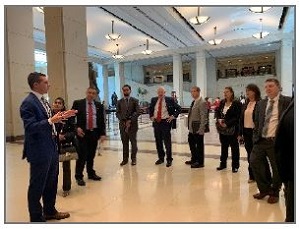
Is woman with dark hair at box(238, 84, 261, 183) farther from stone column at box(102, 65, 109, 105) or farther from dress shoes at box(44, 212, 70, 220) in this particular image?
stone column at box(102, 65, 109, 105)

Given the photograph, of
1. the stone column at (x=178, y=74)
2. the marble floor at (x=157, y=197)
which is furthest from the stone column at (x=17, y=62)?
the stone column at (x=178, y=74)

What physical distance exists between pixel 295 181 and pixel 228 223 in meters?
0.89

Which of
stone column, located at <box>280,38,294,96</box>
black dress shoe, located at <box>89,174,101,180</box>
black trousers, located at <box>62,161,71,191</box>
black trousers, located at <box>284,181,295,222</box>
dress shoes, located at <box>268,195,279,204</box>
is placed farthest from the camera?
stone column, located at <box>280,38,294,96</box>

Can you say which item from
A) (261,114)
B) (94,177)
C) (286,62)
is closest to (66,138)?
(94,177)

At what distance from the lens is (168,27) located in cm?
1600

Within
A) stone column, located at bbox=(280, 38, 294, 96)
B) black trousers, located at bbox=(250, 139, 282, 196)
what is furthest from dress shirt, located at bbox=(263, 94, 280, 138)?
stone column, located at bbox=(280, 38, 294, 96)

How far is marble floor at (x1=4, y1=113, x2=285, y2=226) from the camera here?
3253 mm

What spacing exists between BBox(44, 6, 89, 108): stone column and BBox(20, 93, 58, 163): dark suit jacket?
4.92 metres

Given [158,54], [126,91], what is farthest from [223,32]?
[126,91]

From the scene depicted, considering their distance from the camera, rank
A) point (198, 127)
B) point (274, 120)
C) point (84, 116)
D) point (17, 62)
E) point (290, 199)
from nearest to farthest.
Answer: point (290, 199), point (274, 120), point (84, 116), point (198, 127), point (17, 62)

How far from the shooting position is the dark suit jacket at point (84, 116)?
472cm

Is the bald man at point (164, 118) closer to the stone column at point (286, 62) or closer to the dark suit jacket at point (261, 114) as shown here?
the dark suit jacket at point (261, 114)

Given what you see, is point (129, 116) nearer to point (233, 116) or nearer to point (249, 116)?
point (233, 116)

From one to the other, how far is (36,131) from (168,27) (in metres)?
14.0
